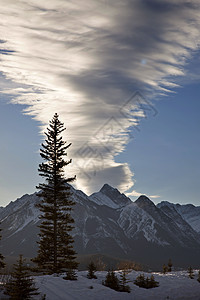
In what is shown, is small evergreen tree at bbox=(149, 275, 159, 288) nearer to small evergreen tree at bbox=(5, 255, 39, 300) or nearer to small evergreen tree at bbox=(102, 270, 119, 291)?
small evergreen tree at bbox=(102, 270, 119, 291)

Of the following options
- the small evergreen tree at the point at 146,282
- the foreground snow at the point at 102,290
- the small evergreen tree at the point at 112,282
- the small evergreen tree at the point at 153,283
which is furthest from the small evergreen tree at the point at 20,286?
the small evergreen tree at the point at 153,283

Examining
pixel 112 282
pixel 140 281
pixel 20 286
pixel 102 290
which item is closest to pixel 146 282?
pixel 140 281

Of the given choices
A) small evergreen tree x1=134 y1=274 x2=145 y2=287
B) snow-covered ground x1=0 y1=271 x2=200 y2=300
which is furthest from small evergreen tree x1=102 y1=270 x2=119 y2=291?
small evergreen tree x1=134 y1=274 x2=145 y2=287

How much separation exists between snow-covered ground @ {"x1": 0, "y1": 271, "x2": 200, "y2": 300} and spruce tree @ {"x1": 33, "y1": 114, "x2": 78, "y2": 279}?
8942mm

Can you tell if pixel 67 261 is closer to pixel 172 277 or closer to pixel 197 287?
pixel 172 277

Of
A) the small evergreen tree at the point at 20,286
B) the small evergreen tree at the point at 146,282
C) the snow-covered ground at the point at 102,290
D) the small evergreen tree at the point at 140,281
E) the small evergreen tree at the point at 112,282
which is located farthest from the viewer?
the small evergreen tree at the point at 140,281

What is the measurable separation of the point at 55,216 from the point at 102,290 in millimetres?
14662

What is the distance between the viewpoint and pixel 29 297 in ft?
68.8

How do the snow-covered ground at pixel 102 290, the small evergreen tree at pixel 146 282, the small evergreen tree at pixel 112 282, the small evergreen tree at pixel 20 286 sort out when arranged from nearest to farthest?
the small evergreen tree at pixel 20 286 → the snow-covered ground at pixel 102 290 → the small evergreen tree at pixel 112 282 → the small evergreen tree at pixel 146 282

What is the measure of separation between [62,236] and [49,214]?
2.69 meters

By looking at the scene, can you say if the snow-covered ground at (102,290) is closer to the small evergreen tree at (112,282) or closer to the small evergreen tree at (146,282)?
the small evergreen tree at (146,282)

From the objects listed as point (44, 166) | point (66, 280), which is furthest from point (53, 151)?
point (66, 280)

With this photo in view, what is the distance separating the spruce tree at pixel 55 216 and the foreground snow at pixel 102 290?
8.92m

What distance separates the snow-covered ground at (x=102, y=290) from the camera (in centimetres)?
2330
